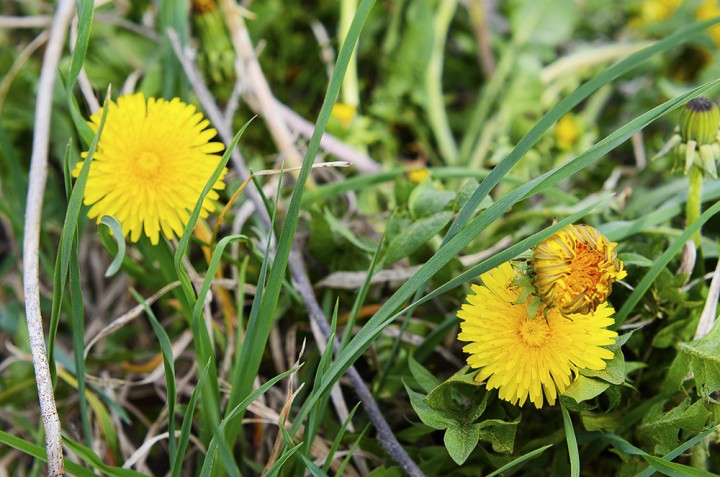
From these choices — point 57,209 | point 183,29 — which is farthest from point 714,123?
point 57,209

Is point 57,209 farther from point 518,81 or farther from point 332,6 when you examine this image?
point 518,81

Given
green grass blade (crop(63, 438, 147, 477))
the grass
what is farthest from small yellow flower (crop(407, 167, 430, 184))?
green grass blade (crop(63, 438, 147, 477))

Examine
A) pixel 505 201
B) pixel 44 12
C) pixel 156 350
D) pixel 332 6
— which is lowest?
pixel 156 350

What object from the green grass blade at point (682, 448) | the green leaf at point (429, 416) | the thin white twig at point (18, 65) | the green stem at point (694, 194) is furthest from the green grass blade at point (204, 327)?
the thin white twig at point (18, 65)

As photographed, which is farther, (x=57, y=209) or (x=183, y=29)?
(x=57, y=209)

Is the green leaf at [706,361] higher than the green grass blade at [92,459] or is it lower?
lower

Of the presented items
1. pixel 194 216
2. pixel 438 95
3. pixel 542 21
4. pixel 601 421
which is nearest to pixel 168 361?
pixel 194 216

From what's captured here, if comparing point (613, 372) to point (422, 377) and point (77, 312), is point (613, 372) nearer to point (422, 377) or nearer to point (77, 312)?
point (422, 377)

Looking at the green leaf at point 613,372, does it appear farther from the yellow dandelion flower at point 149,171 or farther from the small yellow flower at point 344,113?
the small yellow flower at point 344,113
